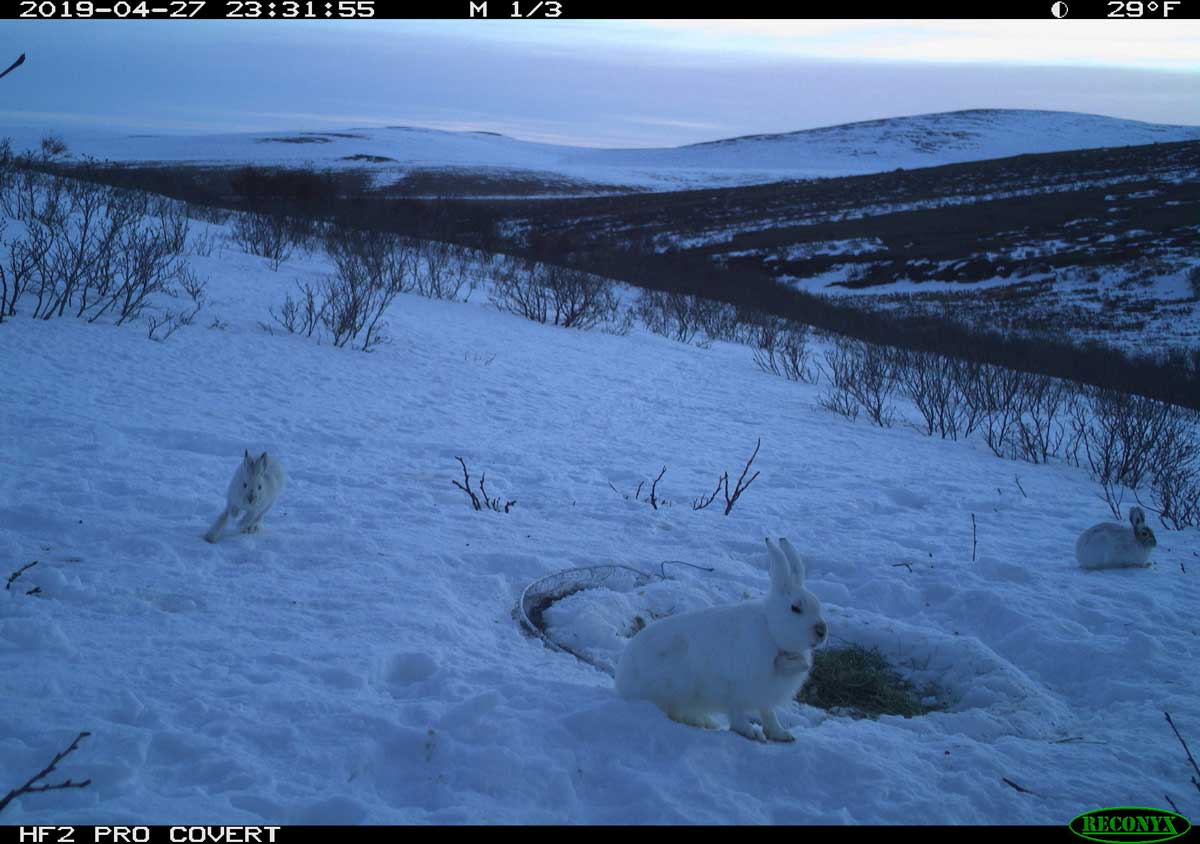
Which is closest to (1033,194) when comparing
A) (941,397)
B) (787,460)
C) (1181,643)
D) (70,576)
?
(941,397)

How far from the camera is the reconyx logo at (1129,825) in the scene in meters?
3.07

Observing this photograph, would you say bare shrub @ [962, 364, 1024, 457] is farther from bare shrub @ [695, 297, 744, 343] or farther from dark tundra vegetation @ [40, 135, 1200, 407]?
bare shrub @ [695, 297, 744, 343]

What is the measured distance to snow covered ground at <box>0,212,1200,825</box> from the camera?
10.2 ft

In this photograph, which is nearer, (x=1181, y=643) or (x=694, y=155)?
(x=1181, y=643)

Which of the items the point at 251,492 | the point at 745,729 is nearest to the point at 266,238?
the point at 251,492

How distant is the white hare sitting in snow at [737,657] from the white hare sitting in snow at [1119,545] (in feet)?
14.8

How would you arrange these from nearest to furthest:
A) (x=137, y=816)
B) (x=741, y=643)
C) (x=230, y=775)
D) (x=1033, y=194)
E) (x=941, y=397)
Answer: (x=137, y=816), (x=230, y=775), (x=741, y=643), (x=941, y=397), (x=1033, y=194)

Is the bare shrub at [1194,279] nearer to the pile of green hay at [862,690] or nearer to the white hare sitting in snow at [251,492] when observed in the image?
the pile of green hay at [862,690]

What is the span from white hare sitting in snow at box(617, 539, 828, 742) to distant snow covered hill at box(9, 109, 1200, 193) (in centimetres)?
7447

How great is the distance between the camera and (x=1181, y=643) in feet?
17.2

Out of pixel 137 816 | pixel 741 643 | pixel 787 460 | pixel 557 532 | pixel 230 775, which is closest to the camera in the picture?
pixel 137 816

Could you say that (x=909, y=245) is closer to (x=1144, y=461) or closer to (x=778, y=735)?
(x=1144, y=461)
